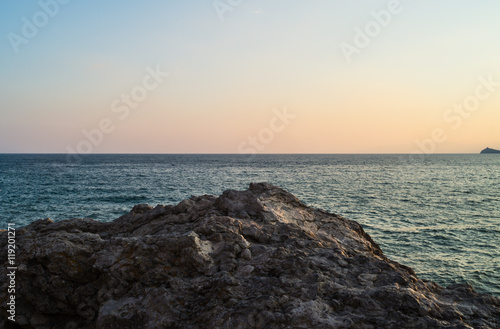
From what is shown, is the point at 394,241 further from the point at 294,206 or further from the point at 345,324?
the point at 345,324

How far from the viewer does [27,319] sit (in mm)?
7016

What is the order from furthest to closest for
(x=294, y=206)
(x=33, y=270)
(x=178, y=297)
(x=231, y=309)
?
(x=294, y=206), (x=33, y=270), (x=178, y=297), (x=231, y=309)

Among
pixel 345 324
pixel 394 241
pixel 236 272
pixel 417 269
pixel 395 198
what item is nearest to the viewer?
pixel 345 324

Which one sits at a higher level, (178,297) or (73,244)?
(73,244)

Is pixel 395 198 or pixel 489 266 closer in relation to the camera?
pixel 489 266

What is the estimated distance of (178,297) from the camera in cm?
628

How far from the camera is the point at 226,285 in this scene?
247 inches

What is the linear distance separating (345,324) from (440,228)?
95.2ft

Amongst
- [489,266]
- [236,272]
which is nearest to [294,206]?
[236,272]

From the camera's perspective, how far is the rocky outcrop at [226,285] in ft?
18.7

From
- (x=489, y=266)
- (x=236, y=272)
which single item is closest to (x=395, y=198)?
(x=489, y=266)

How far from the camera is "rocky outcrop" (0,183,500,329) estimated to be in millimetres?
5691

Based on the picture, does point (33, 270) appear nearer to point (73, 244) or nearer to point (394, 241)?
point (73, 244)

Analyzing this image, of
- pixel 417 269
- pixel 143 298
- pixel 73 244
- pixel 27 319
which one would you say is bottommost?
pixel 417 269
